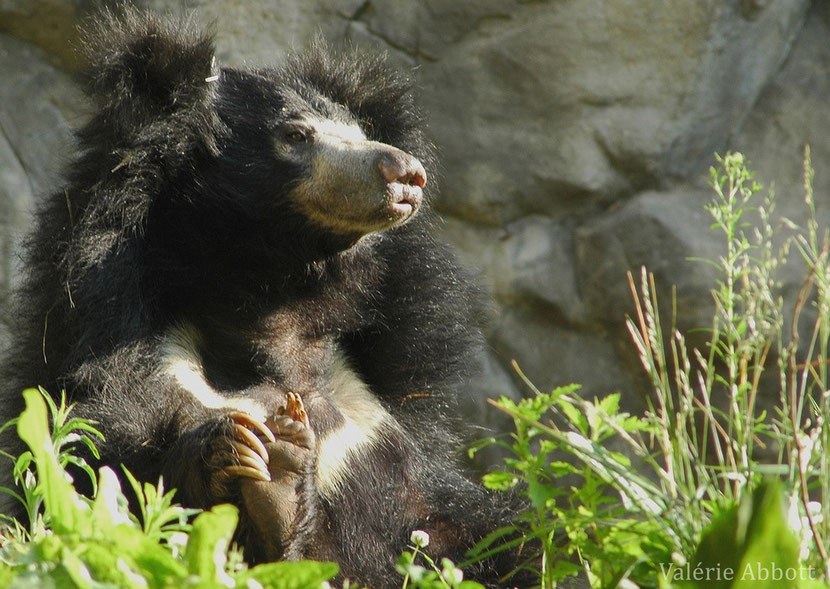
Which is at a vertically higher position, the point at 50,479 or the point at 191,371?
the point at 50,479

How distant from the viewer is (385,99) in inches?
139

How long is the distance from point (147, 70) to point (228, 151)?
34 cm

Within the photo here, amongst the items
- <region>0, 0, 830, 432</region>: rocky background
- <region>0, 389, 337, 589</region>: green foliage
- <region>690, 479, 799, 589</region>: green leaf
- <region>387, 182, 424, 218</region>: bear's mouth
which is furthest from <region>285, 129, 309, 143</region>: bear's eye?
<region>690, 479, 799, 589</region>: green leaf

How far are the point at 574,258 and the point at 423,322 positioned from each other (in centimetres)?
231

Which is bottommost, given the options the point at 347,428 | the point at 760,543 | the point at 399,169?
the point at 347,428

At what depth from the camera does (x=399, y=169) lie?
293 centimetres

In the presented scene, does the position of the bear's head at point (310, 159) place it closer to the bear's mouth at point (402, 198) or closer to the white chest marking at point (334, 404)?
the bear's mouth at point (402, 198)

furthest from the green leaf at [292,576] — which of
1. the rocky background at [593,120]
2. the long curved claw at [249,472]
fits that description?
the rocky background at [593,120]

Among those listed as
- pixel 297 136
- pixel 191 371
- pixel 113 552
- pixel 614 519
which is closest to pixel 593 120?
pixel 297 136

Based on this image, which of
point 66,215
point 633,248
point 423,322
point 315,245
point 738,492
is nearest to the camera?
point 738,492

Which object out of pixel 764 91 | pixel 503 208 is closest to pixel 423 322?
pixel 503 208

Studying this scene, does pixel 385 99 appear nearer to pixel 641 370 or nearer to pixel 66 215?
pixel 66 215

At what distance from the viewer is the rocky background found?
17.0 ft

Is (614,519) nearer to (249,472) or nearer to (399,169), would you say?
(249,472)
